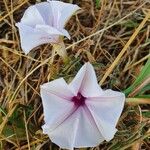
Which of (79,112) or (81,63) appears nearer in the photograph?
(79,112)

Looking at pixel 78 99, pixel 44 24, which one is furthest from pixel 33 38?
pixel 78 99

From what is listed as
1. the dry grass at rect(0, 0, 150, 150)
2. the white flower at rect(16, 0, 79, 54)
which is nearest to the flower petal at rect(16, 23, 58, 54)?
the white flower at rect(16, 0, 79, 54)

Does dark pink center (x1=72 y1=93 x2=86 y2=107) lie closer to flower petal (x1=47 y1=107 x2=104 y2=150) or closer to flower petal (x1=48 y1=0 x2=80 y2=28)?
flower petal (x1=47 y1=107 x2=104 y2=150)

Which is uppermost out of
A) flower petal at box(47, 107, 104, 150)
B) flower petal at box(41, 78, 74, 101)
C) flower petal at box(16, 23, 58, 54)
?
flower petal at box(16, 23, 58, 54)

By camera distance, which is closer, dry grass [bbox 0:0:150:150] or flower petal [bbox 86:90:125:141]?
flower petal [bbox 86:90:125:141]

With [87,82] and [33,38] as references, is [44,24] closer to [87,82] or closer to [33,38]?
[33,38]

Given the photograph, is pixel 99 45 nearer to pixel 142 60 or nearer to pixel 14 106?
pixel 142 60

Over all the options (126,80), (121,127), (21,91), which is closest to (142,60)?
(126,80)
